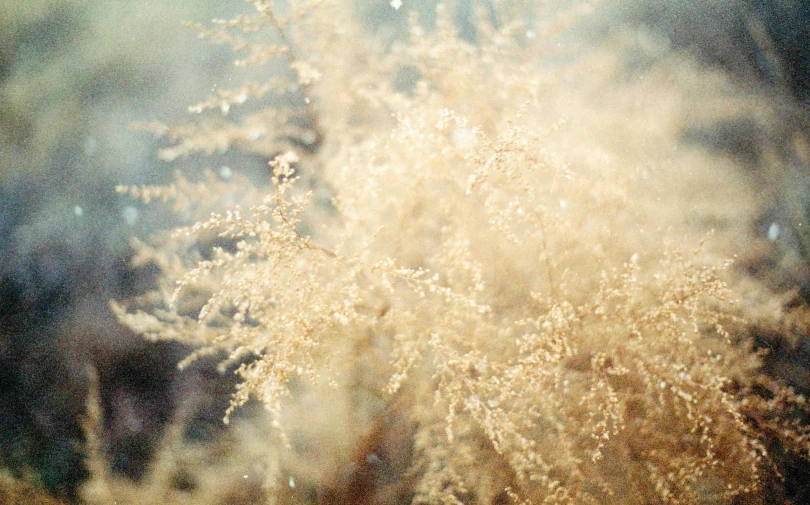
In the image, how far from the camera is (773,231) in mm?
1821

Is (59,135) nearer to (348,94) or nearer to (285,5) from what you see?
(285,5)

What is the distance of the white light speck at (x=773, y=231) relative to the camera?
1.81 meters

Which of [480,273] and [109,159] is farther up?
[109,159]

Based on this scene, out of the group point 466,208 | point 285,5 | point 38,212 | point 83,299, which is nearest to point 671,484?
point 466,208

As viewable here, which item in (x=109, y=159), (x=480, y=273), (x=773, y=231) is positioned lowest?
(x=480, y=273)

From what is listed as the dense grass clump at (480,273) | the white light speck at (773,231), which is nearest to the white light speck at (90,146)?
the dense grass clump at (480,273)

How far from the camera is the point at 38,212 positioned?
209 centimetres

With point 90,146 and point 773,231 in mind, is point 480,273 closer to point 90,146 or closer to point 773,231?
point 773,231

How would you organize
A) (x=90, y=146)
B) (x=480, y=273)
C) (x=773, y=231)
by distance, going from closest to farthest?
(x=480, y=273)
(x=773, y=231)
(x=90, y=146)

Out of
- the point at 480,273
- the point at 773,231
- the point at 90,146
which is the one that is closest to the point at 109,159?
the point at 90,146

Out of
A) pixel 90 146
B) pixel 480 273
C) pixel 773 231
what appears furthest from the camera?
pixel 90 146

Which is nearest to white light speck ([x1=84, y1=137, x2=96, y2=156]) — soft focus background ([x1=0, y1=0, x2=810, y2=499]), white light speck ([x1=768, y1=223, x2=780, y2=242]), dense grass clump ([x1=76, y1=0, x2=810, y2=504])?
soft focus background ([x1=0, y1=0, x2=810, y2=499])

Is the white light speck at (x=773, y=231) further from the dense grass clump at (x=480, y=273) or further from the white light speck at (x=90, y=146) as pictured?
the white light speck at (x=90, y=146)

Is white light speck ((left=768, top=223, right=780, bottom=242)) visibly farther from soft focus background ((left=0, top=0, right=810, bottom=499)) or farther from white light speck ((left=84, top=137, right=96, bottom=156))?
white light speck ((left=84, top=137, right=96, bottom=156))
